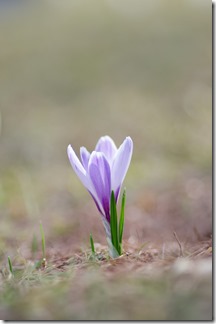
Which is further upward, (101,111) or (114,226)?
(101,111)

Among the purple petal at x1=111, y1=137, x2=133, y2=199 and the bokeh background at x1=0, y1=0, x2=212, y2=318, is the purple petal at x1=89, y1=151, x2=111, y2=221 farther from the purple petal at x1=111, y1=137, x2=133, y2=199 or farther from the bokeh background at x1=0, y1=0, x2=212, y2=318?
the bokeh background at x1=0, y1=0, x2=212, y2=318

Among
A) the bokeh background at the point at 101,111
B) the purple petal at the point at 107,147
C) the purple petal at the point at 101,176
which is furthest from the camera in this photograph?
the bokeh background at the point at 101,111

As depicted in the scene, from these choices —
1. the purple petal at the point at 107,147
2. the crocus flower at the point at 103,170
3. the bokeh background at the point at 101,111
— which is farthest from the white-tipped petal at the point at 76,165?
the bokeh background at the point at 101,111

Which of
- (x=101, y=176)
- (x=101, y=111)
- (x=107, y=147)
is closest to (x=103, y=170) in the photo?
(x=101, y=176)

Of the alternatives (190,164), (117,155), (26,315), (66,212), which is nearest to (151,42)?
(190,164)

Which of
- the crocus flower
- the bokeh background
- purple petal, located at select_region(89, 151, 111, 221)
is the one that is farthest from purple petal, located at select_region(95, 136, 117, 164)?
the bokeh background

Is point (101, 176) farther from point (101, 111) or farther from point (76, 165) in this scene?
point (101, 111)

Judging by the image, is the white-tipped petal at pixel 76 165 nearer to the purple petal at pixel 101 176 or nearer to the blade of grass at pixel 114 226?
the purple petal at pixel 101 176

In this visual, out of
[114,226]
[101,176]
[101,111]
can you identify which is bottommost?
[114,226]

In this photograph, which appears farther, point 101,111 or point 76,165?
point 101,111
